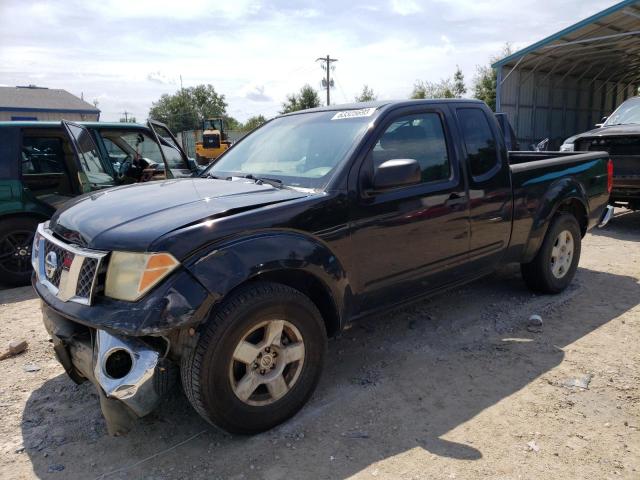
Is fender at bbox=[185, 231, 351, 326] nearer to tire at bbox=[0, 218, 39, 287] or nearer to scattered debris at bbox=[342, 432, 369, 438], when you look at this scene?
scattered debris at bbox=[342, 432, 369, 438]

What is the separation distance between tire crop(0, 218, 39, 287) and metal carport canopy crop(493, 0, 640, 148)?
15099mm

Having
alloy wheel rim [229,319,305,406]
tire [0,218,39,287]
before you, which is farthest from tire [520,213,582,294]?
tire [0,218,39,287]

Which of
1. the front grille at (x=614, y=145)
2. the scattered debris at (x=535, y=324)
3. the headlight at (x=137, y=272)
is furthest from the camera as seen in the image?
the front grille at (x=614, y=145)

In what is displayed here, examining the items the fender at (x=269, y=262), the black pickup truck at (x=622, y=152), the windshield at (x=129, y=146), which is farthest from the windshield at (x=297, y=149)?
the black pickup truck at (x=622, y=152)

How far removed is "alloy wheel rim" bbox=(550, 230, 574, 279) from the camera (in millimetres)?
4875

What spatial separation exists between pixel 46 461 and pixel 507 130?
10.3 m

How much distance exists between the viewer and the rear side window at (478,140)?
3.92 metres

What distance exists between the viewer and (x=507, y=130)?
10.6 meters

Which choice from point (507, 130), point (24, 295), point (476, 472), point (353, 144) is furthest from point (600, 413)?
point (507, 130)

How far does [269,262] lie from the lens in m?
2.64

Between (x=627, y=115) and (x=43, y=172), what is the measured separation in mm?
9688

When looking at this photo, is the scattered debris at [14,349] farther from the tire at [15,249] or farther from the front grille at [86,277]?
the tire at [15,249]

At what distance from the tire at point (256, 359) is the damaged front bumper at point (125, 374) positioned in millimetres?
142

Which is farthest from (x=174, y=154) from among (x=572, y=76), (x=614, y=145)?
(x=572, y=76)
